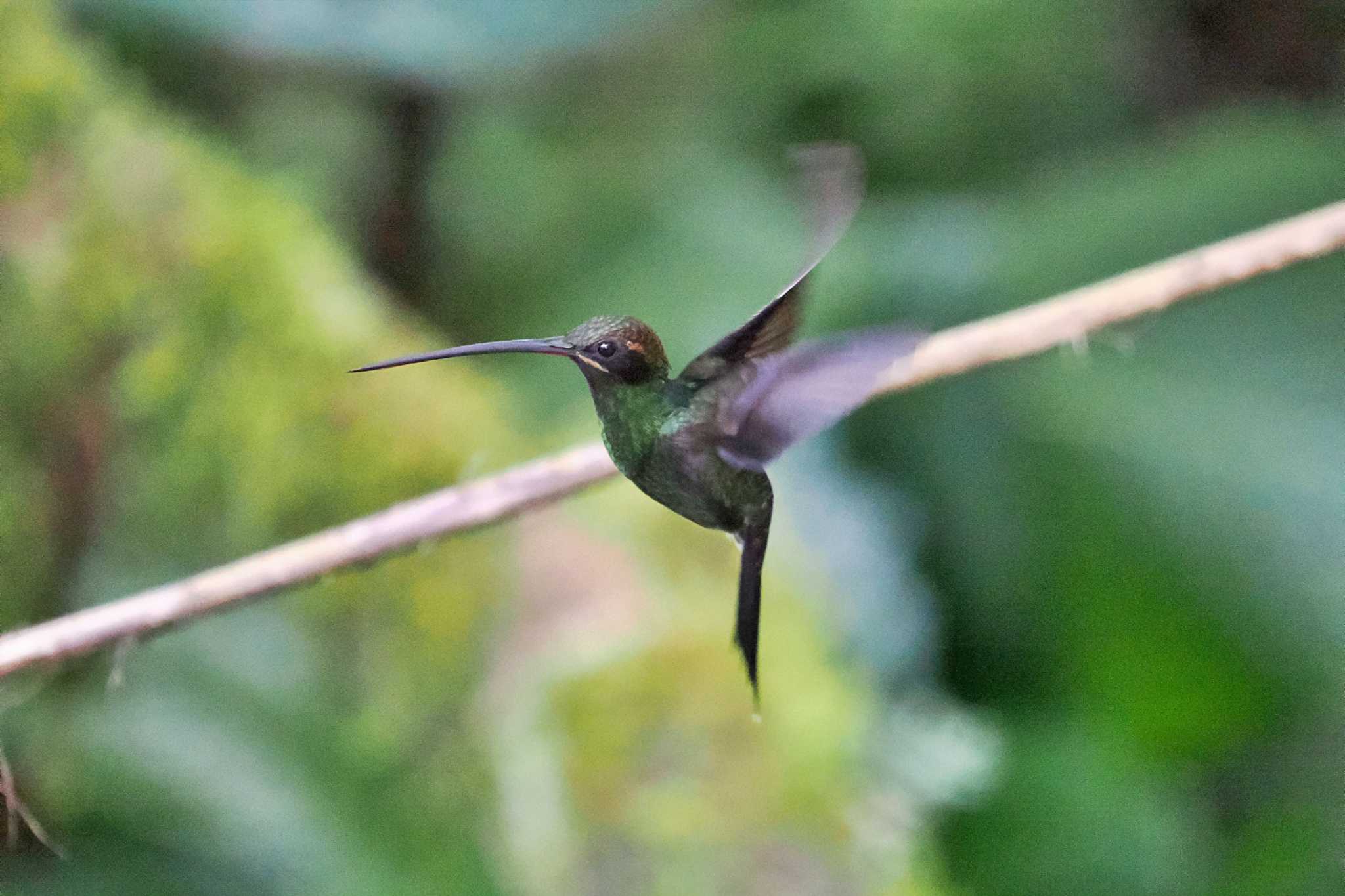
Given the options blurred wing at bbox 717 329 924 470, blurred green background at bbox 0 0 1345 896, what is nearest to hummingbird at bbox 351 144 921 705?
blurred wing at bbox 717 329 924 470

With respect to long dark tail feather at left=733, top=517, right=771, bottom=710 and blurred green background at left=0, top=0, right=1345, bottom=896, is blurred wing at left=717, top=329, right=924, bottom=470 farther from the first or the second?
blurred green background at left=0, top=0, right=1345, bottom=896

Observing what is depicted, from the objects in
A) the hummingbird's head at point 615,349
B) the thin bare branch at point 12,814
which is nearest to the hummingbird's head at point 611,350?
the hummingbird's head at point 615,349

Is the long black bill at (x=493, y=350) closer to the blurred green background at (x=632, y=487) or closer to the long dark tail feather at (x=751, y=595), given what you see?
the long dark tail feather at (x=751, y=595)

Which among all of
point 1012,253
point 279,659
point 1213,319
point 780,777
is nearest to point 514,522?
point 279,659

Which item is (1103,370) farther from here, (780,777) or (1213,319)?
(780,777)

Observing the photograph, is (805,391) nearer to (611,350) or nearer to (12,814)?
(611,350)
